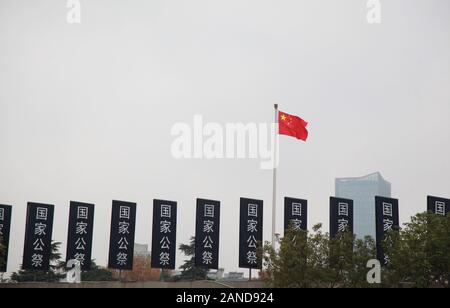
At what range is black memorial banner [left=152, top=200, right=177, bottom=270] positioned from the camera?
31891mm

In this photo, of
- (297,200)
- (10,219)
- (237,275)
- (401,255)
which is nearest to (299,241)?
(297,200)

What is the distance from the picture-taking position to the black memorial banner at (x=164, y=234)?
105ft

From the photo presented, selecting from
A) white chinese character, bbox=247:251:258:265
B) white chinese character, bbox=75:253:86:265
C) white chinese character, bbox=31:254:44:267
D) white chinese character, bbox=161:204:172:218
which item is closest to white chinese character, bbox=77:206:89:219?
white chinese character, bbox=75:253:86:265

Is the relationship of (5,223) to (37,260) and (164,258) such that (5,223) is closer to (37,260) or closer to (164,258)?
(37,260)

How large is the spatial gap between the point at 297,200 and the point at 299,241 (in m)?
2.59

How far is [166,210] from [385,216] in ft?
35.1

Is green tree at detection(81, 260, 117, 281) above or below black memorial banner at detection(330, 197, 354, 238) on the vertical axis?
below

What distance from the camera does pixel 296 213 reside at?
3284cm

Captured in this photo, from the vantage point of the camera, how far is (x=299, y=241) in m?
31.0

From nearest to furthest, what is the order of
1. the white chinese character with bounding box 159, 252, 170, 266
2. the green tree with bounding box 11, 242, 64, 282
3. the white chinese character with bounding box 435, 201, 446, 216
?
the white chinese character with bounding box 159, 252, 170, 266 → the white chinese character with bounding box 435, 201, 446, 216 → the green tree with bounding box 11, 242, 64, 282

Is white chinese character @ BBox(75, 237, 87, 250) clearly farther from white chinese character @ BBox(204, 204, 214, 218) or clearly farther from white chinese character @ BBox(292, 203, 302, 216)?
white chinese character @ BBox(292, 203, 302, 216)

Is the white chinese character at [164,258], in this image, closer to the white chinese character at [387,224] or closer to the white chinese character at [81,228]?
the white chinese character at [81,228]

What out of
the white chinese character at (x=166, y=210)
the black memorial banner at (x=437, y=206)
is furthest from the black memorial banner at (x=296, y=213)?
the black memorial banner at (x=437, y=206)
